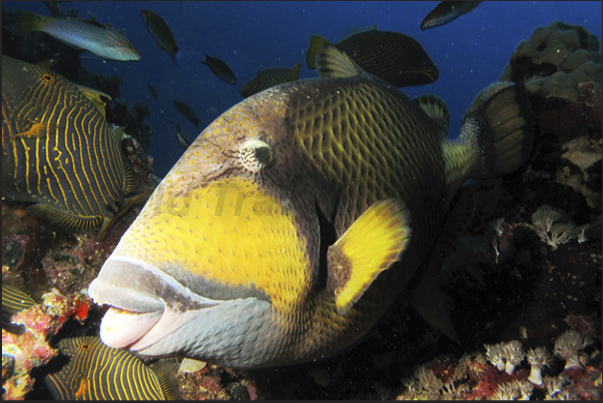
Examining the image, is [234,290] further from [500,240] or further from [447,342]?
[500,240]

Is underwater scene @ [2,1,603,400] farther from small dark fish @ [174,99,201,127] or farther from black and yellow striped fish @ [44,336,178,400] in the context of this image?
small dark fish @ [174,99,201,127]

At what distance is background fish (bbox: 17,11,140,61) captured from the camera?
3.35m

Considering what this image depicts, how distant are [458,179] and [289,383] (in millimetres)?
2117

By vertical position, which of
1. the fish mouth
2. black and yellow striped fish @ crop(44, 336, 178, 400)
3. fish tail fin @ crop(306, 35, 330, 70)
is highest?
fish tail fin @ crop(306, 35, 330, 70)

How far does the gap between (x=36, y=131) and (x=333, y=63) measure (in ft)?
6.47

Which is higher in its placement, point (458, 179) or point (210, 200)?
point (210, 200)

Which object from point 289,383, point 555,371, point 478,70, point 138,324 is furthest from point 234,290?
point 478,70

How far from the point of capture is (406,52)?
308cm

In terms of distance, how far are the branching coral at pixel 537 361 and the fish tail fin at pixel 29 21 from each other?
565 centimetres

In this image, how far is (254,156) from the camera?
1.25 meters

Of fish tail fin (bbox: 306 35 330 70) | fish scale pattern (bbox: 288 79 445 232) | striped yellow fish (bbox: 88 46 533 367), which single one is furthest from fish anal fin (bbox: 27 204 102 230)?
fish tail fin (bbox: 306 35 330 70)

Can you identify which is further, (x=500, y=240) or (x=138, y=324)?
(x=500, y=240)

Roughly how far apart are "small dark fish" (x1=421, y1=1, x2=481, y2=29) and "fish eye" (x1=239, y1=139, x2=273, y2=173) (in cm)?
335

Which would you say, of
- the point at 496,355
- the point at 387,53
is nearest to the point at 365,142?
the point at 496,355
